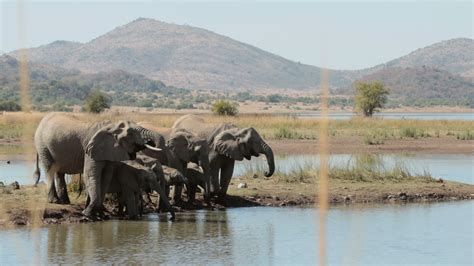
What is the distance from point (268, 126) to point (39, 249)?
33443mm

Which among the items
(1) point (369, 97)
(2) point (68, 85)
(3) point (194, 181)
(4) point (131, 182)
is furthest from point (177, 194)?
(2) point (68, 85)

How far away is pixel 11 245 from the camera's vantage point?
54.1ft

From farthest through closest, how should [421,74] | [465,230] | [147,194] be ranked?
1. [421,74]
2. [147,194]
3. [465,230]

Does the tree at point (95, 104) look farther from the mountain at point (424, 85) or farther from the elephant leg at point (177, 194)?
the mountain at point (424, 85)

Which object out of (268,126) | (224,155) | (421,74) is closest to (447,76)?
(421,74)

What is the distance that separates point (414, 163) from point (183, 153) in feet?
45.6

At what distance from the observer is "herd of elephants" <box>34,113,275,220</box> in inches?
747

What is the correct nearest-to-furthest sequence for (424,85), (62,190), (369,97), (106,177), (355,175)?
(106,177) < (62,190) < (355,175) < (369,97) < (424,85)

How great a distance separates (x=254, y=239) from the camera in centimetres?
1783

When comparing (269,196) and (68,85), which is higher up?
(68,85)

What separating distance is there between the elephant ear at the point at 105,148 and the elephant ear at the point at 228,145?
3.79 m

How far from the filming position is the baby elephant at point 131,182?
63.2 ft

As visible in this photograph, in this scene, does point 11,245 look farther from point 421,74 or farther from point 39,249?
point 421,74

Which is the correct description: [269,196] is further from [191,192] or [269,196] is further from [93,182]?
[93,182]
